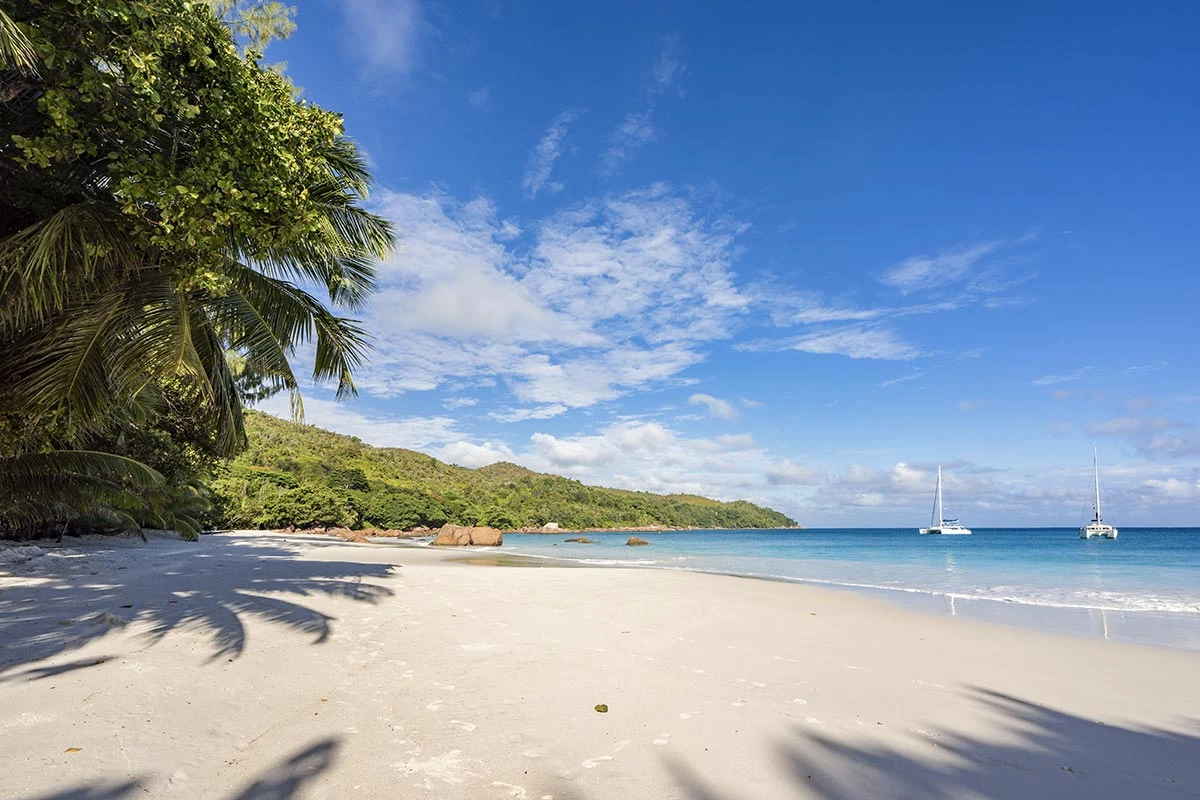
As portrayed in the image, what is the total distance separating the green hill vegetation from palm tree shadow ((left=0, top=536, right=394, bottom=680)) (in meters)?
2.75

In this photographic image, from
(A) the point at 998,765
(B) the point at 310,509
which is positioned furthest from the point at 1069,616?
(B) the point at 310,509

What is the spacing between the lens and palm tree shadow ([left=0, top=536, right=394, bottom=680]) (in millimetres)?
5520

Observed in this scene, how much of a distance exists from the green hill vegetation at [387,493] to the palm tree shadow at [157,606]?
108 inches

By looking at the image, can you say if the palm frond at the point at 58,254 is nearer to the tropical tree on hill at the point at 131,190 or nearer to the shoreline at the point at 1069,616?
the tropical tree on hill at the point at 131,190

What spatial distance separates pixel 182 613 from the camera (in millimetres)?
7039

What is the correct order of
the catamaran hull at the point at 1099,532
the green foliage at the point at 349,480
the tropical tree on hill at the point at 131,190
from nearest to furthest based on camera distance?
the tropical tree on hill at the point at 131,190
the green foliage at the point at 349,480
the catamaran hull at the point at 1099,532

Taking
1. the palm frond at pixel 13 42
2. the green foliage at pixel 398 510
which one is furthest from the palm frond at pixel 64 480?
the green foliage at pixel 398 510

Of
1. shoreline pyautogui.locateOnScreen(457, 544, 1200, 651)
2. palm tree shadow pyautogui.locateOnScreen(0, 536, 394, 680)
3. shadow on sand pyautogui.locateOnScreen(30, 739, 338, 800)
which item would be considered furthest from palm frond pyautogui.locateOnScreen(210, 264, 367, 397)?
shoreline pyautogui.locateOnScreen(457, 544, 1200, 651)

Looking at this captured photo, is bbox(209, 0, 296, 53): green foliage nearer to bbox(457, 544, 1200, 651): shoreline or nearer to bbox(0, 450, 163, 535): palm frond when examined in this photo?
bbox(0, 450, 163, 535): palm frond

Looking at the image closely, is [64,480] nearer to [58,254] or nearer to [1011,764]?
[58,254]

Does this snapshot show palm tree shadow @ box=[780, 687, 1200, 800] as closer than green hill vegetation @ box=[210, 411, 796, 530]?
Yes

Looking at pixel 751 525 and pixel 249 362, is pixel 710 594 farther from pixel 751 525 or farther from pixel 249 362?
pixel 751 525

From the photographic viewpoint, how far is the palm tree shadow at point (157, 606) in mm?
5520

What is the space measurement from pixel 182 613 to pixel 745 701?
256 inches
